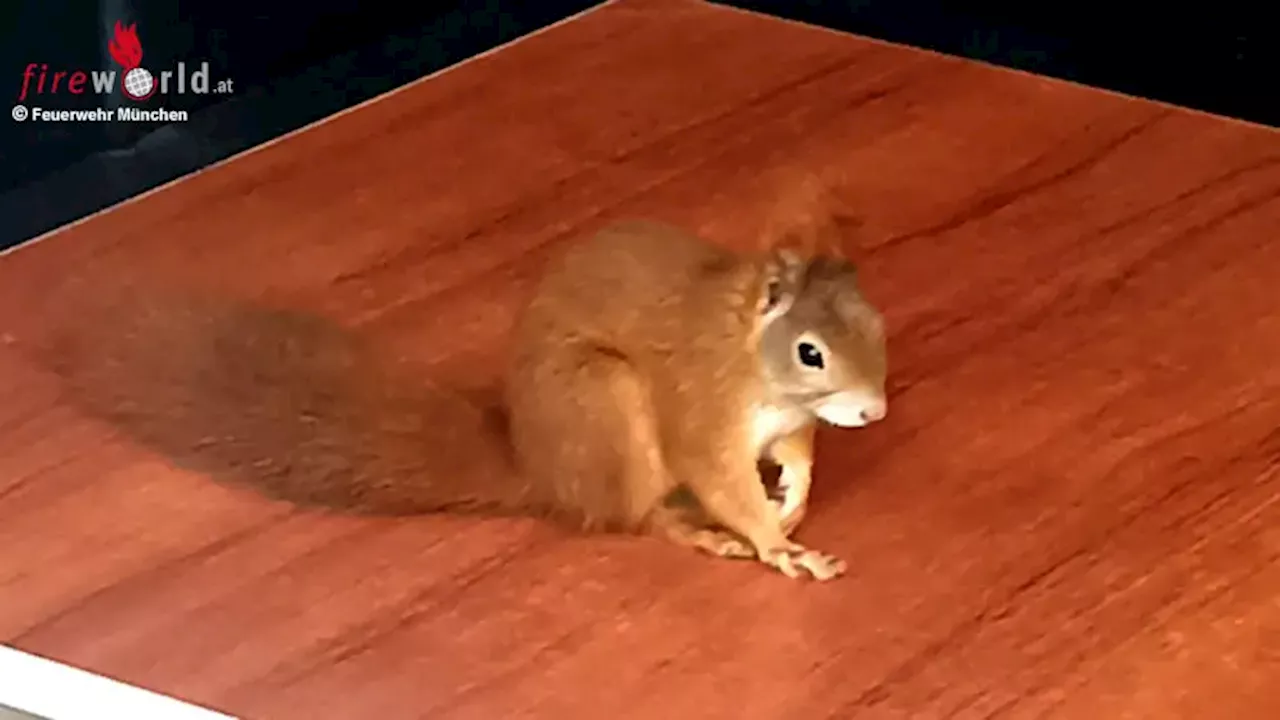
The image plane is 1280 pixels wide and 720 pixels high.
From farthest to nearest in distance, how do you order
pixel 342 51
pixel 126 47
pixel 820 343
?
pixel 342 51
pixel 126 47
pixel 820 343

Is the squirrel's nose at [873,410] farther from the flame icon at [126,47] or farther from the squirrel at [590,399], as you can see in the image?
the flame icon at [126,47]

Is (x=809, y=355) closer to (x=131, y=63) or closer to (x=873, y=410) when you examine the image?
(x=873, y=410)

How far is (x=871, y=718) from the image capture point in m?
0.71

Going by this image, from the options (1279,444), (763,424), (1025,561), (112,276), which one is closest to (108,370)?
(112,276)

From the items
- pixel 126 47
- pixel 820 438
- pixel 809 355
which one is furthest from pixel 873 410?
pixel 126 47

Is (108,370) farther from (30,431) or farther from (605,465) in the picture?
(605,465)

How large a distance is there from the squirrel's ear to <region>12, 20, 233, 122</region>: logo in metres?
0.55

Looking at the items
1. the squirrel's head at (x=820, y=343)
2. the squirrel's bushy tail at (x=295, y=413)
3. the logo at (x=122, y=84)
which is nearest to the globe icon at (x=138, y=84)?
the logo at (x=122, y=84)

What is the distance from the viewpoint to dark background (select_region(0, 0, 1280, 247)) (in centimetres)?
111

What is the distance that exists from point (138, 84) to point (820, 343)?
59cm

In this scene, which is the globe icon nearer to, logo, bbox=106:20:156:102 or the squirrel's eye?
logo, bbox=106:20:156:102

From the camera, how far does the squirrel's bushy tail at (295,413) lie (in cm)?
81

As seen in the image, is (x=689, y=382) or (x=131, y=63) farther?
(x=131, y=63)

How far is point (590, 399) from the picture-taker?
77cm
